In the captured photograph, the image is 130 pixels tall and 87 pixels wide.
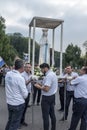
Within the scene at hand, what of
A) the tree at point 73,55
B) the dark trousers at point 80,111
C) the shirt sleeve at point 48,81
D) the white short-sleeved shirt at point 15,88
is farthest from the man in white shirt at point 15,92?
the tree at point 73,55

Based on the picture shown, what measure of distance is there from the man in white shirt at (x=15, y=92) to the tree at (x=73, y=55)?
4860 cm

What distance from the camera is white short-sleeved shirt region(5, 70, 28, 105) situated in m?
7.50

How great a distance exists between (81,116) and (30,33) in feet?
19.2

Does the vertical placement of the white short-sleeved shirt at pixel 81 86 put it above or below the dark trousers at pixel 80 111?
above

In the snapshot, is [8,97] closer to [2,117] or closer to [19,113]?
[19,113]

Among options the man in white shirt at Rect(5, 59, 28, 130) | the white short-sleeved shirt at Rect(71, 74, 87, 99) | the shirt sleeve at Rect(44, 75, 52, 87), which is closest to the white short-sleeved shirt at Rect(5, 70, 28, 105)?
the man in white shirt at Rect(5, 59, 28, 130)

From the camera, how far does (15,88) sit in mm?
7551

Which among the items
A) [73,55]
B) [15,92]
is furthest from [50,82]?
[73,55]

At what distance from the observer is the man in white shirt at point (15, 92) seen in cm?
750

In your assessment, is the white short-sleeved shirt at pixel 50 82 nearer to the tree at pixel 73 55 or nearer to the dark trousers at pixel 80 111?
the dark trousers at pixel 80 111

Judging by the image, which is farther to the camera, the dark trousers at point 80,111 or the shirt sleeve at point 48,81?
the dark trousers at point 80,111

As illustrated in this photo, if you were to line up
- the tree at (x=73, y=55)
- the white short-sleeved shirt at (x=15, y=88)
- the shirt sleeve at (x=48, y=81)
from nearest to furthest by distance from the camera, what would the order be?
the white short-sleeved shirt at (x=15, y=88)
the shirt sleeve at (x=48, y=81)
the tree at (x=73, y=55)

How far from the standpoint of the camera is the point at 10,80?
24.8 feet

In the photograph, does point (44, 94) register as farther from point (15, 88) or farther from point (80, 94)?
point (15, 88)
